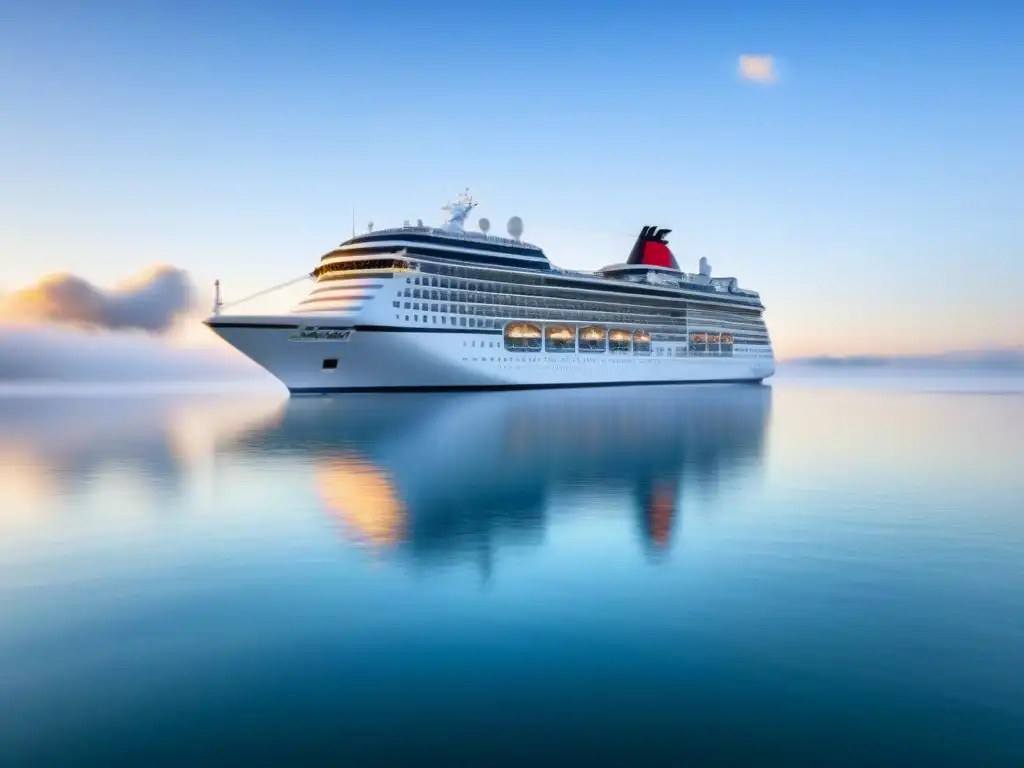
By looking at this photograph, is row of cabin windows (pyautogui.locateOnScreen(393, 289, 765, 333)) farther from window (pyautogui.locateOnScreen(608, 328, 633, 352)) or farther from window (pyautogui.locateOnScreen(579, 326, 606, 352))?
window (pyautogui.locateOnScreen(579, 326, 606, 352))

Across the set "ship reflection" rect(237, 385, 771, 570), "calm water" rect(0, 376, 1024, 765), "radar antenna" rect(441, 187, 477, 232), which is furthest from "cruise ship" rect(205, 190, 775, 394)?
"calm water" rect(0, 376, 1024, 765)

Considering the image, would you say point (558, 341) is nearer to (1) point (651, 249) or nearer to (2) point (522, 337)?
(2) point (522, 337)

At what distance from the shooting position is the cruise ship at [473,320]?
6291 centimetres

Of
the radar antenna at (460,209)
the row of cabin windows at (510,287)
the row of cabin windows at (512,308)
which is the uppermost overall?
the radar antenna at (460,209)

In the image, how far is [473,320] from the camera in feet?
239

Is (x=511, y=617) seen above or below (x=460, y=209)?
below

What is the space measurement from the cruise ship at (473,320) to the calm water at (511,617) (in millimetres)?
40627

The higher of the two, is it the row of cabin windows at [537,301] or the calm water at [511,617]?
the row of cabin windows at [537,301]

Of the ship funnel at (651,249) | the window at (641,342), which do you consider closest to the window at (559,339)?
the window at (641,342)

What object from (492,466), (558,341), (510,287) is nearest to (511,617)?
(492,466)

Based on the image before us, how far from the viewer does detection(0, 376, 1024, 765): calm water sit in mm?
6676

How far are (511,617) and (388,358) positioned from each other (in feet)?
186

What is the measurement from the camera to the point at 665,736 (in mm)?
6648

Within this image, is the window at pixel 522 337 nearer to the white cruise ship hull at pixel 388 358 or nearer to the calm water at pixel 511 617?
the white cruise ship hull at pixel 388 358
